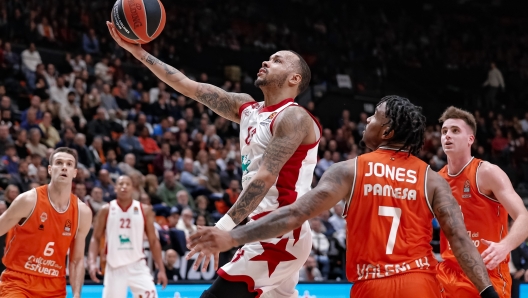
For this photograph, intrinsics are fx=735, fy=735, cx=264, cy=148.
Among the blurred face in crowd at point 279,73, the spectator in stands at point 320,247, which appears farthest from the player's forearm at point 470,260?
the spectator in stands at point 320,247

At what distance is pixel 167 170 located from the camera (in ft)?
40.5

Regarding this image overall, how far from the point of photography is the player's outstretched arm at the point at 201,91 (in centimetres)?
499

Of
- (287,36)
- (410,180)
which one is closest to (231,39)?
(287,36)

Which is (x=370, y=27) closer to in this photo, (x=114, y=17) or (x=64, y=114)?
(x=64, y=114)

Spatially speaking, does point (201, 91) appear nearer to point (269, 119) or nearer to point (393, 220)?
point (269, 119)

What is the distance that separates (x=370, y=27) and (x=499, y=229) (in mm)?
18457

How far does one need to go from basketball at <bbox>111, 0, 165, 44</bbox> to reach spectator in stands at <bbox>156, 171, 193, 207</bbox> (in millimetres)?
6732

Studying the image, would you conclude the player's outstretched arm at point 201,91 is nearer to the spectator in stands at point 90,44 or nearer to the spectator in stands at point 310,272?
the spectator in stands at point 310,272

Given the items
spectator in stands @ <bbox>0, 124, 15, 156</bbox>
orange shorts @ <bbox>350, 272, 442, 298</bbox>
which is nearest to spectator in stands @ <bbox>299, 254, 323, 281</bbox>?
spectator in stands @ <bbox>0, 124, 15, 156</bbox>

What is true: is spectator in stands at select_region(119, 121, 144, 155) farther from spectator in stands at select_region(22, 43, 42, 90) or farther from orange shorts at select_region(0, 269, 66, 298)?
orange shorts at select_region(0, 269, 66, 298)

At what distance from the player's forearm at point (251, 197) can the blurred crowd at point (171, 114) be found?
20.0 ft

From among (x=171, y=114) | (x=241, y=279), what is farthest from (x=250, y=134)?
(x=171, y=114)

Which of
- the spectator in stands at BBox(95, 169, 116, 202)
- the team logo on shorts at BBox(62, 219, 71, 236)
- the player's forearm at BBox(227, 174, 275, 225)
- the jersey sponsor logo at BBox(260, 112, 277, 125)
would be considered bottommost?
the team logo on shorts at BBox(62, 219, 71, 236)

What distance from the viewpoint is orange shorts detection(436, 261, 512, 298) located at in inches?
183
